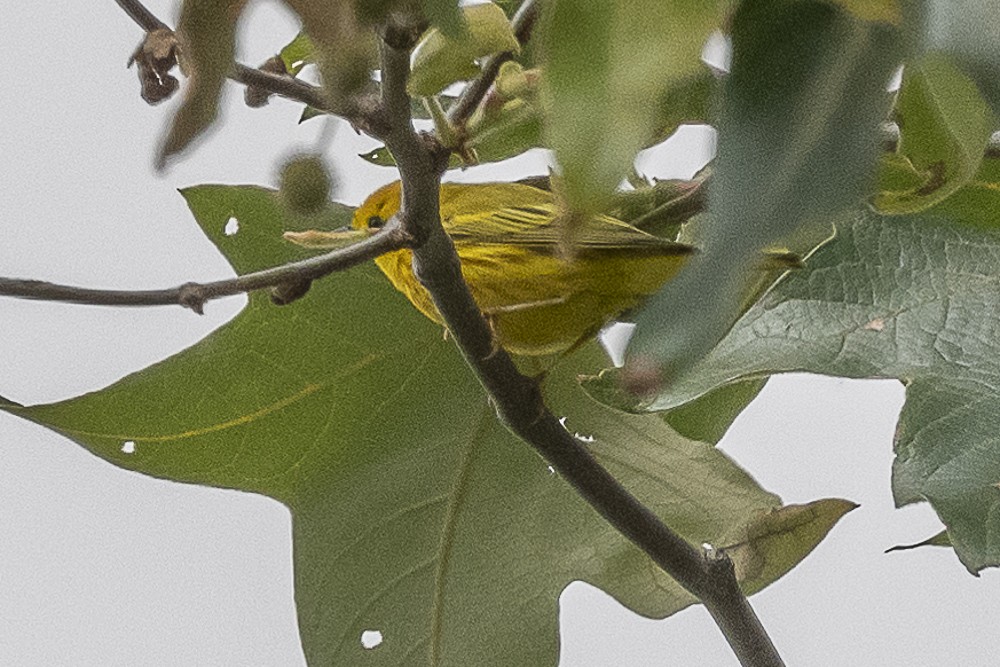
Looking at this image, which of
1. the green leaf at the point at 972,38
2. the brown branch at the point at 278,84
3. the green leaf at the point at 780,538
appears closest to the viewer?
the green leaf at the point at 972,38

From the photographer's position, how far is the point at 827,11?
0.14m

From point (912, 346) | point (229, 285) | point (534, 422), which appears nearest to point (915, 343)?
point (912, 346)

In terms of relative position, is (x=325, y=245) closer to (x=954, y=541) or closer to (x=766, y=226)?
(x=954, y=541)

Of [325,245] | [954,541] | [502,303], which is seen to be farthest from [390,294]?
[954,541]

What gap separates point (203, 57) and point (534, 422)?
0.90 feet

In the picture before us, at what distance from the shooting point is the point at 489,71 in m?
0.28

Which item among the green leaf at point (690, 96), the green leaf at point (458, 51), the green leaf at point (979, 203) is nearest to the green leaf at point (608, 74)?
the green leaf at point (690, 96)

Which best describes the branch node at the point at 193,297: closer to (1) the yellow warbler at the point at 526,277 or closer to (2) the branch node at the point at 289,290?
(2) the branch node at the point at 289,290

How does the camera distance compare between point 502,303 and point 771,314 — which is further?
point 502,303

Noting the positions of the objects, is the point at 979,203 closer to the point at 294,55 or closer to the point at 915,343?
the point at 915,343

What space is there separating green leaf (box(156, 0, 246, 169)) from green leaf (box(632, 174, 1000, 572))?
0.25m

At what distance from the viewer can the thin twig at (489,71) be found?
0.28 m

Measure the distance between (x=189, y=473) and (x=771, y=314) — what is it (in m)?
0.27

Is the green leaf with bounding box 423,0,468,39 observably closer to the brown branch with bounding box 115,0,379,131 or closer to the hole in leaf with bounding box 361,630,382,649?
the brown branch with bounding box 115,0,379,131
